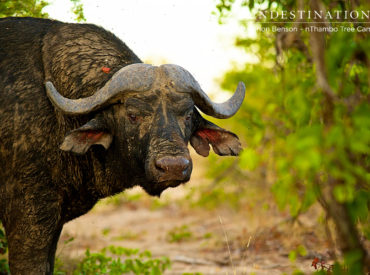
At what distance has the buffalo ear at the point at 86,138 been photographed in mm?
Answer: 4320

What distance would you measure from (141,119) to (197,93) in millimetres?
559

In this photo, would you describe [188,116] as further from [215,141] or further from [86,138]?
[86,138]

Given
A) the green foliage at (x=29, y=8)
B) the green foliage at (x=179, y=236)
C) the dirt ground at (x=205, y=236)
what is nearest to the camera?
the green foliage at (x=29, y=8)

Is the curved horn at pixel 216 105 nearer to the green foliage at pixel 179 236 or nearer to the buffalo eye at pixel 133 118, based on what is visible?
the buffalo eye at pixel 133 118

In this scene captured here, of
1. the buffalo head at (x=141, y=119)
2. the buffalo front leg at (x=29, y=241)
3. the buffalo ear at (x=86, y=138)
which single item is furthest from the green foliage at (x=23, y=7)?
the buffalo front leg at (x=29, y=241)

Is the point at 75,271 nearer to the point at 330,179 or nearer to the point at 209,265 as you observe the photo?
the point at 209,265

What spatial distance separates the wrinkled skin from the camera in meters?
4.40

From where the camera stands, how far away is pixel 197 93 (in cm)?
464

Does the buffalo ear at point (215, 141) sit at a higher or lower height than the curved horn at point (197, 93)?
lower

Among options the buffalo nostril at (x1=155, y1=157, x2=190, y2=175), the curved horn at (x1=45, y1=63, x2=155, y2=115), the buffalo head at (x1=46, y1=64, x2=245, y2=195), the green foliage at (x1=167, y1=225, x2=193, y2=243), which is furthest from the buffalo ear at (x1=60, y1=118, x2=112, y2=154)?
the green foliage at (x1=167, y1=225, x2=193, y2=243)

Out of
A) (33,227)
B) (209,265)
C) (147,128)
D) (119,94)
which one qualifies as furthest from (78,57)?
(209,265)

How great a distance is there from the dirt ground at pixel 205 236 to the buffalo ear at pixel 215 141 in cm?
64

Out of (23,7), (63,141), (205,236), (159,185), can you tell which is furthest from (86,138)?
(205,236)

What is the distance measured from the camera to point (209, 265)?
24.8ft
